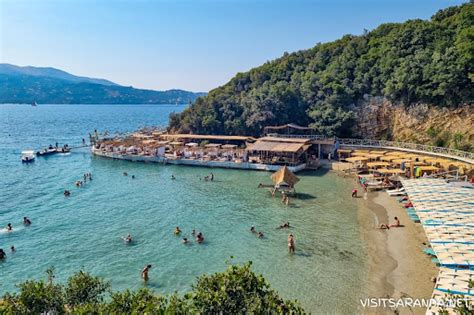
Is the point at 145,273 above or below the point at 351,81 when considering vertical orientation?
below

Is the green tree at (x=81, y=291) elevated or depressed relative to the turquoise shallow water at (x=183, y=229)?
elevated

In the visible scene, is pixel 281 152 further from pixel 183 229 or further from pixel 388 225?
pixel 183 229

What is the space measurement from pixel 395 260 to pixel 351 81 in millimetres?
42964

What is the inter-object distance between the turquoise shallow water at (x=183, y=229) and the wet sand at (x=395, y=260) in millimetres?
814

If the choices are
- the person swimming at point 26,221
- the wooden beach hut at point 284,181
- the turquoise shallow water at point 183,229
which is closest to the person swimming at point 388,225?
the turquoise shallow water at point 183,229

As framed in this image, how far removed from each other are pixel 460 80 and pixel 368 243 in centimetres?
3259

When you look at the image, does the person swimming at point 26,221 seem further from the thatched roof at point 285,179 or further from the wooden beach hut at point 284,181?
the thatched roof at point 285,179

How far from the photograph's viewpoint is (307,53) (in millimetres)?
74812

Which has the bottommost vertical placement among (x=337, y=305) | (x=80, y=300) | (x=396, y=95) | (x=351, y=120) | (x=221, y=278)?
(x=337, y=305)

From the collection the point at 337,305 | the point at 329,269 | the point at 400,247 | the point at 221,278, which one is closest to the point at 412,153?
the point at 400,247

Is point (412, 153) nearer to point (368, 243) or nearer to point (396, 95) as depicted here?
point (396, 95)

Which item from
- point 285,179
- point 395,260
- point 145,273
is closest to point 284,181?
point 285,179

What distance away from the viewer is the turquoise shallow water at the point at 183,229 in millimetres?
19938

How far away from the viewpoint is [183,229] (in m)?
27.1
